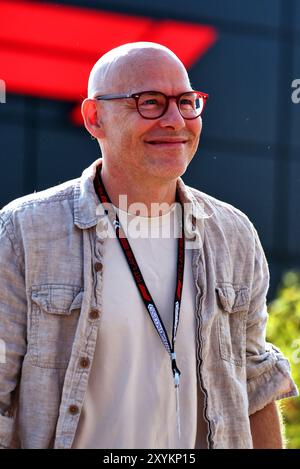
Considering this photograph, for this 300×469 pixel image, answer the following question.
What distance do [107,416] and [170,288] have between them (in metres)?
0.50

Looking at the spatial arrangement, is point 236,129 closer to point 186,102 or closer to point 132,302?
point 186,102

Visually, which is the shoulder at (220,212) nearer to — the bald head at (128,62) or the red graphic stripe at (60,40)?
the bald head at (128,62)

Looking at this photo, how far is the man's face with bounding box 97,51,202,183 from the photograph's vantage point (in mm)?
3162

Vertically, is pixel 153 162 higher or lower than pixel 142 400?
higher

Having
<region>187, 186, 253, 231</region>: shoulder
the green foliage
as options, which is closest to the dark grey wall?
the green foliage

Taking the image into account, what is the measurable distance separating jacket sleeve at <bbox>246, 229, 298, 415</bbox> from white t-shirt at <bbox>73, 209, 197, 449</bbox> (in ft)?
1.14

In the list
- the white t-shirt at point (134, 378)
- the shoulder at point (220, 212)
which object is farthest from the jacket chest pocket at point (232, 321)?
the shoulder at point (220, 212)

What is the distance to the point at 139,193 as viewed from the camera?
327cm

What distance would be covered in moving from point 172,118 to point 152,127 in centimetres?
8

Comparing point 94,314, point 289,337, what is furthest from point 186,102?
point 289,337

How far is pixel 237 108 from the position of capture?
10555 mm

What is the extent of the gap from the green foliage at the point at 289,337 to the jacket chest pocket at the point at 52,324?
6.03 feet
